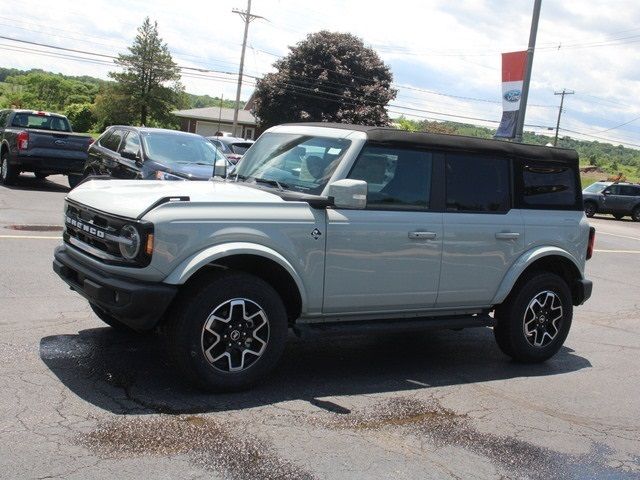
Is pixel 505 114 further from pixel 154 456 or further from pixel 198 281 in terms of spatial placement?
pixel 154 456

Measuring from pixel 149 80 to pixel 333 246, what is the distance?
7280 centimetres

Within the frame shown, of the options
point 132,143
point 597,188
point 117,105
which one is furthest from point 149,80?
point 132,143

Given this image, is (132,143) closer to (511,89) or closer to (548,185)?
(548,185)

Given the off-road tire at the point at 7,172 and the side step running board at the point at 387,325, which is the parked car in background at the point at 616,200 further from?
the side step running board at the point at 387,325

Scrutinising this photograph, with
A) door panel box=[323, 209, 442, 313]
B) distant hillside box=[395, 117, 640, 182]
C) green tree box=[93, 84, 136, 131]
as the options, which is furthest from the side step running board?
green tree box=[93, 84, 136, 131]

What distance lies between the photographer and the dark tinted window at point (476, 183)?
253 inches

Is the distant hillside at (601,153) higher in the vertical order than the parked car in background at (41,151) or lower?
higher

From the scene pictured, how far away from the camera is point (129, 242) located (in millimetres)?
5066

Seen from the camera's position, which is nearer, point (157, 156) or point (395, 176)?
point (395, 176)

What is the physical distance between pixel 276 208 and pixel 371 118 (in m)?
47.4

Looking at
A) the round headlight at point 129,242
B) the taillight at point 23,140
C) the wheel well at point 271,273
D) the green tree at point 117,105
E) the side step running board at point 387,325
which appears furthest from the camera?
the green tree at point 117,105

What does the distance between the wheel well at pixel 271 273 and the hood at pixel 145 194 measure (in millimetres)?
427

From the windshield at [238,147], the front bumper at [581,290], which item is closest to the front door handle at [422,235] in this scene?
the front bumper at [581,290]

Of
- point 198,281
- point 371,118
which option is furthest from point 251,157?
point 371,118
